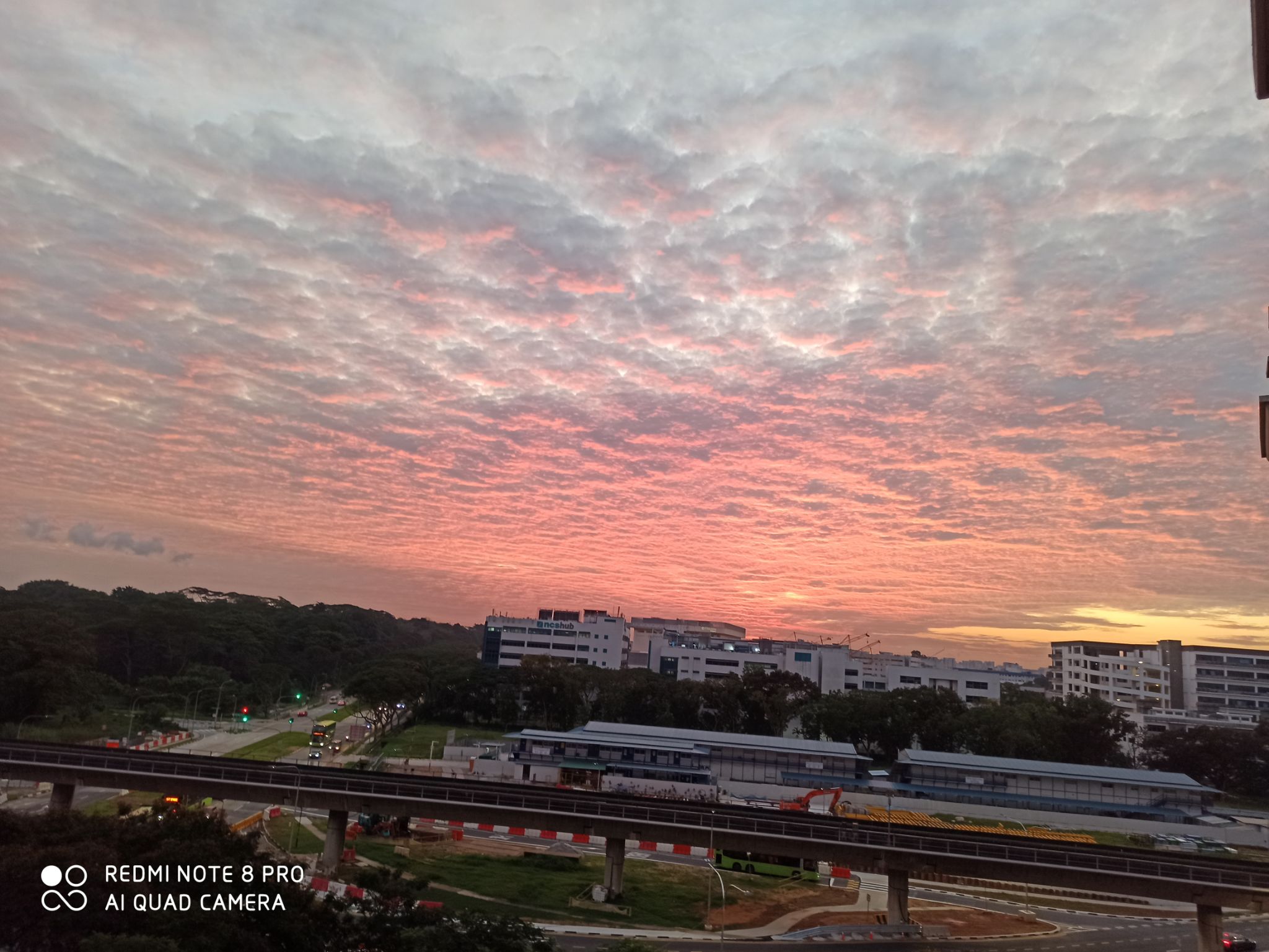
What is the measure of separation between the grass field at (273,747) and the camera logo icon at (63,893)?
61610 millimetres

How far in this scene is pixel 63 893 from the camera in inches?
1025

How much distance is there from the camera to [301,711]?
452ft

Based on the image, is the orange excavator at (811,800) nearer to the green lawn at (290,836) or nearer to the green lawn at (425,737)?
the green lawn at (425,737)

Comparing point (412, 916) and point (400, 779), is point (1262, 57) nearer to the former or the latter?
point (412, 916)

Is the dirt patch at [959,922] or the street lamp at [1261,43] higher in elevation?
the street lamp at [1261,43]

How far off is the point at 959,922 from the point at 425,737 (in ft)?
250

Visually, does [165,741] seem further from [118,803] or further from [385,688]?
[118,803]

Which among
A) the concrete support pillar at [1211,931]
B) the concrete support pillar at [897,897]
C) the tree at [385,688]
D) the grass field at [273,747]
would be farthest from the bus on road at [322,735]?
the concrete support pillar at [1211,931]

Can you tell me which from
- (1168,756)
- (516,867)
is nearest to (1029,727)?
(1168,756)

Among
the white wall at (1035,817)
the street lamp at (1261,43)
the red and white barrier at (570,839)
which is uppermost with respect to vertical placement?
the street lamp at (1261,43)

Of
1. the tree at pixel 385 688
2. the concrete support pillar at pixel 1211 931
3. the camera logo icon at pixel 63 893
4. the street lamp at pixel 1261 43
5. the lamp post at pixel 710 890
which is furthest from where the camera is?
the tree at pixel 385 688

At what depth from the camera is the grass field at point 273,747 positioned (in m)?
89.8

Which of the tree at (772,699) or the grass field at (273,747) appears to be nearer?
the grass field at (273,747)

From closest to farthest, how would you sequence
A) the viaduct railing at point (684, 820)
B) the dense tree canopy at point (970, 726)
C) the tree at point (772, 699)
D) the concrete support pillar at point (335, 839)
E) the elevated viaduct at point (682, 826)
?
the elevated viaduct at point (682, 826) < the viaduct railing at point (684, 820) < the concrete support pillar at point (335, 839) < the dense tree canopy at point (970, 726) < the tree at point (772, 699)
